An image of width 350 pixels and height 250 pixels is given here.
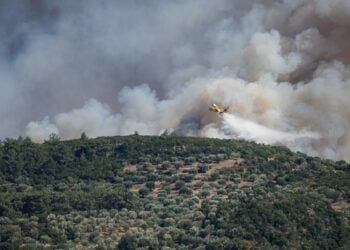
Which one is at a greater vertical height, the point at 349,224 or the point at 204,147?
the point at 204,147

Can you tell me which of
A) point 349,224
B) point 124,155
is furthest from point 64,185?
point 349,224

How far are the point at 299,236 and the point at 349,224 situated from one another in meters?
7.10

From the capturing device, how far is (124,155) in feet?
544

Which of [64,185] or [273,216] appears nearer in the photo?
[273,216]

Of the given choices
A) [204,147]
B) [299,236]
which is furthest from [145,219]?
[204,147]

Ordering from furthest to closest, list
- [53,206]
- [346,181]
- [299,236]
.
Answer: [346,181], [53,206], [299,236]

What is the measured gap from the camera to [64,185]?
156 meters

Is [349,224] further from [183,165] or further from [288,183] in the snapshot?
[183,165]

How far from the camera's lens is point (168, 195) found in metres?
148

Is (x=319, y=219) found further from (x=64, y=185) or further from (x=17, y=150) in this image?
(x=17, y=150)

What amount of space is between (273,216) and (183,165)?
28381 millimetres

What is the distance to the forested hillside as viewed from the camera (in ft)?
429

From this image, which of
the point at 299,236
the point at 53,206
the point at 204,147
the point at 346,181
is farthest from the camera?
the point at 204,147

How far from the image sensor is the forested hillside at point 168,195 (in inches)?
5143
